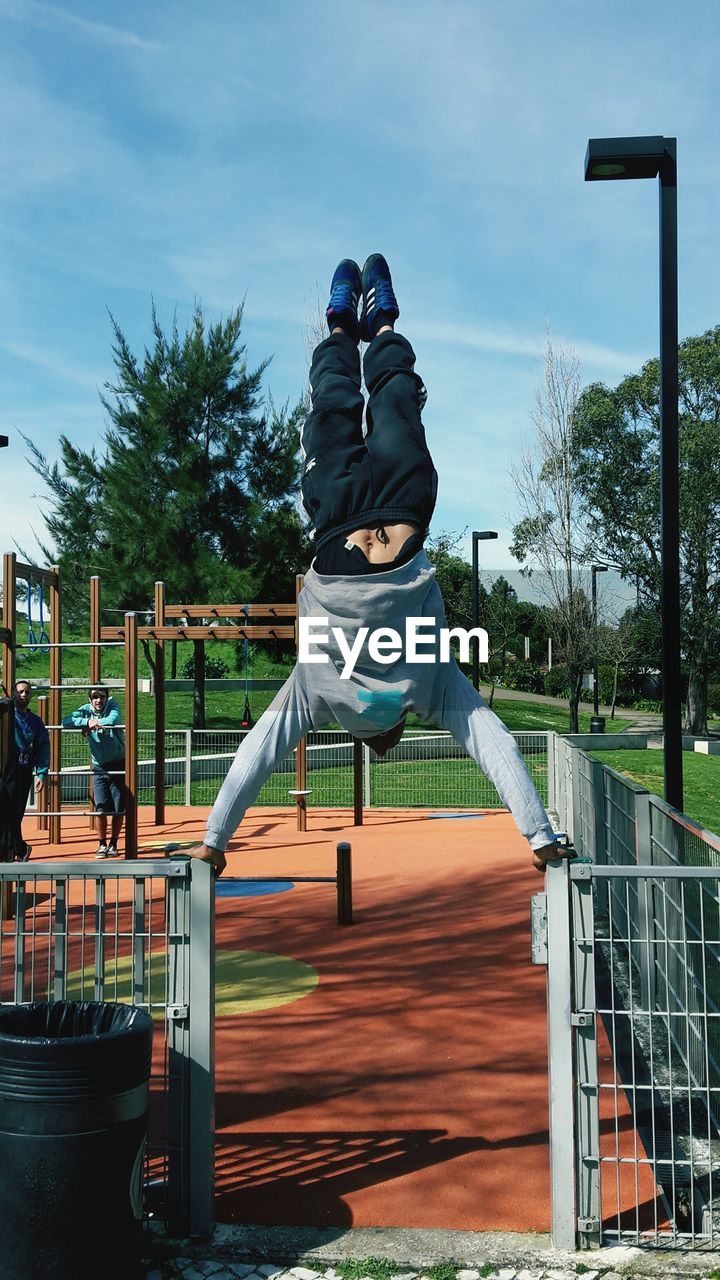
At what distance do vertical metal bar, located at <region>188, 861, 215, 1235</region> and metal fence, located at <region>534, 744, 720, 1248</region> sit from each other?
3.86 feet

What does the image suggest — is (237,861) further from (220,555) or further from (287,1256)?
(220,555)

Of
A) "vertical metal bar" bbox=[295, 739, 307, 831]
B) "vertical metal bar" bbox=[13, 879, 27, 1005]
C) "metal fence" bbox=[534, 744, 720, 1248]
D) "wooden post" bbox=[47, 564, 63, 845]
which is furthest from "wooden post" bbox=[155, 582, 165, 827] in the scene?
"vertical metal bar" bbox=[13, 879, 27, 1005]

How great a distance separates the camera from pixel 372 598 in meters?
3.43

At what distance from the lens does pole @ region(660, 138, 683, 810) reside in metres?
6.23

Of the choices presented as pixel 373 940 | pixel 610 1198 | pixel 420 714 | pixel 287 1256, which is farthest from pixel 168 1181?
pixel 373 940

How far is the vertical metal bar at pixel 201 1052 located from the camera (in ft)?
12.2

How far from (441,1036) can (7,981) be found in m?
2.99

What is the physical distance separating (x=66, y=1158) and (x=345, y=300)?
2985 millimetres

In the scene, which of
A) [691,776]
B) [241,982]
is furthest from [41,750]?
[691,776]

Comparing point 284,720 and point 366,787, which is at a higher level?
point 284,720

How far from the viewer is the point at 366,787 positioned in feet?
61.5

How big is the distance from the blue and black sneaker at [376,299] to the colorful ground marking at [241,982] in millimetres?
4375

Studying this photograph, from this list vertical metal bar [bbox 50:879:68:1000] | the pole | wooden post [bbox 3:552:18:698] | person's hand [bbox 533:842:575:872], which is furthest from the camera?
wooden post [bbox 3:552:18:698]

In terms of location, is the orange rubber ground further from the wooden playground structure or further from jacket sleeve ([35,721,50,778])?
the wooden playground structure
